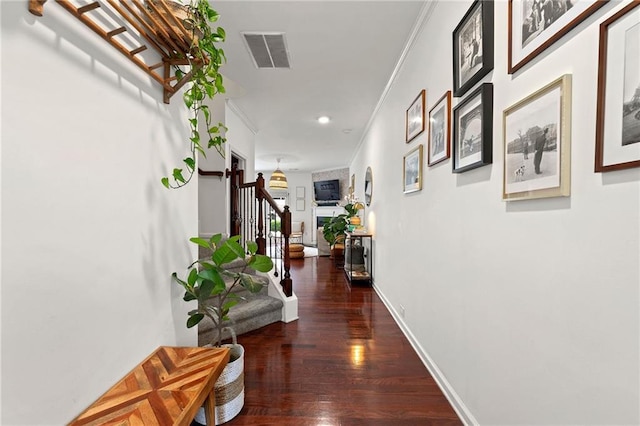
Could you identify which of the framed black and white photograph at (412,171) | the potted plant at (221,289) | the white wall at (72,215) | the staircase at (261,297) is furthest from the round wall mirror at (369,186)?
the white wall at (72,215)

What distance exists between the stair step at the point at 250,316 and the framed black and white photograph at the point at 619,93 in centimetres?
256

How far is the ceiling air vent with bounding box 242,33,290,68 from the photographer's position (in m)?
2.32

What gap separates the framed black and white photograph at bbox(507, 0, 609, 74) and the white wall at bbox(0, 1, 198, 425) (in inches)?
64.0

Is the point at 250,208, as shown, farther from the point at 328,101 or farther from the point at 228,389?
the point at 228,389

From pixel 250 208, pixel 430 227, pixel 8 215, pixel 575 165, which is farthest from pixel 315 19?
pixel 250 208

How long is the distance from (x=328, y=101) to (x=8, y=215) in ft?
11.7

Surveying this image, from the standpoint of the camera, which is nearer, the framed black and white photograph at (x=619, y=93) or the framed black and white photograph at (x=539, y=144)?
the framed black and white photograph at (x=619, y=93)

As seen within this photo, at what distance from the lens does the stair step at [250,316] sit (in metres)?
2.18

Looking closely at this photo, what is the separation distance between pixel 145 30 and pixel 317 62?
1916 millimetres

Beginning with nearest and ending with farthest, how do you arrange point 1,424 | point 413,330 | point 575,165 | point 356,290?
1. point 1,424
2. point 575,165
3. point 413,330
4. point 356,290

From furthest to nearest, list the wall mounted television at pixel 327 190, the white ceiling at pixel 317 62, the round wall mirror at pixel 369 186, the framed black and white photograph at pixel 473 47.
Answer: the wall mounted television at pixel 327 190 → the round wall mirror at pixel 369 186 → the white ceiling at pixel 317 62 → the framed black and white photograph at pixel 473 47

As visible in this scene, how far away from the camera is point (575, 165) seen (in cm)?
85

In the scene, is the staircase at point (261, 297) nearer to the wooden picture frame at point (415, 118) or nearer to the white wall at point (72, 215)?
the white wall at point (72, 215)

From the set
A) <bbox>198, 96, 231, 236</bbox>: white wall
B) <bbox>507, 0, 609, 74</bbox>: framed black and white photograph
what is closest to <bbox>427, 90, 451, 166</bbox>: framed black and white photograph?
<bbox>507, 0, 609, 74</bbox>: framed black and white photograph
